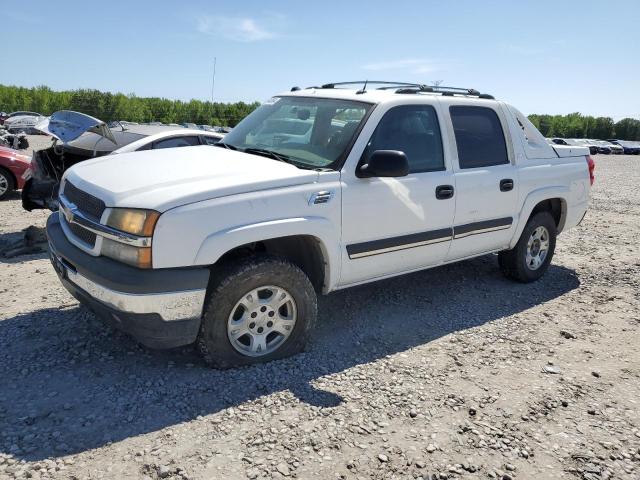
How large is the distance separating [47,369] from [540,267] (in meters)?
4.90

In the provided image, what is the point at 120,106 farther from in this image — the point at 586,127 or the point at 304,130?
the point at 586,127

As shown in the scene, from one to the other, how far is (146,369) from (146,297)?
30.1 inches

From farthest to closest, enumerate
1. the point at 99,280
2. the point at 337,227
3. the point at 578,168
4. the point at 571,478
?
the point at 578,168 < the point at 337,227 < the point at 99,280 < the point at 571,478

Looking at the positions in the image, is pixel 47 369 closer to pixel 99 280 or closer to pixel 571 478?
pixel 99 280

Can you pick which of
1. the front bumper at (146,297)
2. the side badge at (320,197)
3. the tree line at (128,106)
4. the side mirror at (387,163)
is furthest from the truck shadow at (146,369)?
the tree line at (128,106)

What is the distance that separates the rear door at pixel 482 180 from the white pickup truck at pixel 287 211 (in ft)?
0.05

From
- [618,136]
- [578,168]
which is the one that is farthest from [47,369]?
[618,136]

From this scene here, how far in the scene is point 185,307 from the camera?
323cm

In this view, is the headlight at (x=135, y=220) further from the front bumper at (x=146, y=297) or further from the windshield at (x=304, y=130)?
the windshield at (x=304, y=130)

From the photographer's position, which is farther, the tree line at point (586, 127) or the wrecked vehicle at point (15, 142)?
the tree line at point (586, 127)

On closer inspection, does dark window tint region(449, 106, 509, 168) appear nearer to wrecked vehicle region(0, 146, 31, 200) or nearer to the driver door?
the driver door

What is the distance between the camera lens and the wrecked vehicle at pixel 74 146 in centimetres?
613

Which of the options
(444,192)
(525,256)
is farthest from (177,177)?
(525,256)

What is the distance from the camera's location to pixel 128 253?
10.3 feet
